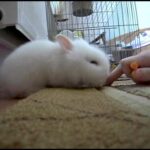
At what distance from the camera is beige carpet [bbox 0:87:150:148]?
44cm

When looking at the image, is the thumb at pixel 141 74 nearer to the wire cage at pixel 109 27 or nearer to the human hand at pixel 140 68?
the human hand at pixel 140 68

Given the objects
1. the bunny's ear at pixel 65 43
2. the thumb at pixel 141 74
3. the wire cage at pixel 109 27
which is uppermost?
the wire cage at pixel 109 27

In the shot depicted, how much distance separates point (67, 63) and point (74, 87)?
11cm

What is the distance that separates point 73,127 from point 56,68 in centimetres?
77

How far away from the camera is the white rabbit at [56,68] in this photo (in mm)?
1272

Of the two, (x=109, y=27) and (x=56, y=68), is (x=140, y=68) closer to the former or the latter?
(x=56, y=68)

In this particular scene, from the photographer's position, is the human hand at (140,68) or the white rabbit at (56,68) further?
the human hand at (140,68)

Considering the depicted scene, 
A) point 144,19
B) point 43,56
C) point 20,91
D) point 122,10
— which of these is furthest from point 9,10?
point 144,19

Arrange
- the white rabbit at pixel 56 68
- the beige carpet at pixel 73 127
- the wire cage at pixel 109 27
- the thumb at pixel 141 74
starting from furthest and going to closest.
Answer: the wire cage at pixel 109 27
the thumb at pixel 141 74
the white rabbit at pixel 56 68
the beige carpet at pixel 73 127

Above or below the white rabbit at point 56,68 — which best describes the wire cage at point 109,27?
above

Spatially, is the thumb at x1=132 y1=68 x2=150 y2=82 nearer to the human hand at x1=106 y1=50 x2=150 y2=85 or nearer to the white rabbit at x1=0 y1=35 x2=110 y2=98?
the human hand at x1=106 y1=50 x2=150 y2=85

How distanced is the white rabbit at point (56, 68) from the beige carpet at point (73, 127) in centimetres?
51

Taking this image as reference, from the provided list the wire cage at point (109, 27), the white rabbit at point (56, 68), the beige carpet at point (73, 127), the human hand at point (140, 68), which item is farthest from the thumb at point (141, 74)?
the wire cage at point (109, 27)

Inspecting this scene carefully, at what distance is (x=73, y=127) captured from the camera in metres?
0.53
